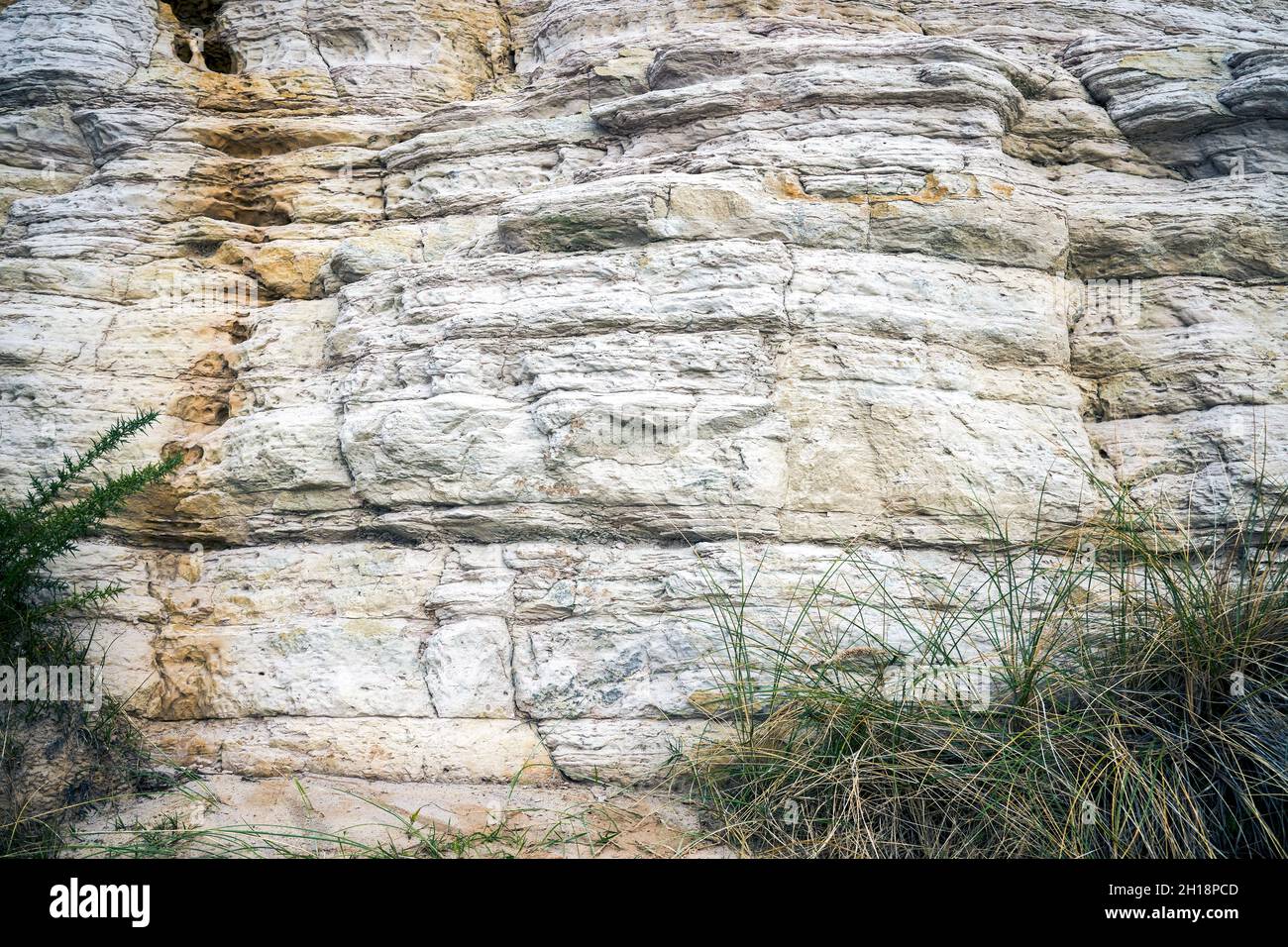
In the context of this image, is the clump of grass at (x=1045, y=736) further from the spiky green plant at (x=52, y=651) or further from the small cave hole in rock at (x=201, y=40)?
the small cave hole in rock at (x=201, y=40)

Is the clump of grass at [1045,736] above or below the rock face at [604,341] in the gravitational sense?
below

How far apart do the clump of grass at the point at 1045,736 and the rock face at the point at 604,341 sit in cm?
40

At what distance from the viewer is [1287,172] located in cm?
508

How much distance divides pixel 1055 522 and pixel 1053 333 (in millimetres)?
1010

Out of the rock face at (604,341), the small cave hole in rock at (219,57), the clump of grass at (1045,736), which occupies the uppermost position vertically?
the small cave hole in rock at (219,57)

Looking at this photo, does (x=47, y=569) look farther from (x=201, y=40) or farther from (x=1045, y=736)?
(x=201, y=40)

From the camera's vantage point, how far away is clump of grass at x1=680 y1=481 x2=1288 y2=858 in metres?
2.92

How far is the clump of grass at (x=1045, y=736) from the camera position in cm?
292

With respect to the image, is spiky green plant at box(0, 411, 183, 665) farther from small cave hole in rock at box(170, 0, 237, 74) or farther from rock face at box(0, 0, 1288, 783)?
small cave hole in rock at box(170, 0, 237, 74)

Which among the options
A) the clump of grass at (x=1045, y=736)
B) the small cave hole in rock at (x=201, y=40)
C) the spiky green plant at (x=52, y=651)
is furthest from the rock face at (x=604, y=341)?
the small cave hole in rock at (x=201, y=40)

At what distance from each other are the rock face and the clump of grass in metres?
0.40

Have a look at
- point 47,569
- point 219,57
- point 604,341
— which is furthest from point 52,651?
point 219,57

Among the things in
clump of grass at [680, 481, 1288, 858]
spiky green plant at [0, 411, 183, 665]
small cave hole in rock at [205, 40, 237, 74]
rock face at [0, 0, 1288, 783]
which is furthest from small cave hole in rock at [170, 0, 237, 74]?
clump of grass at [680, 481, 1288, 858]
